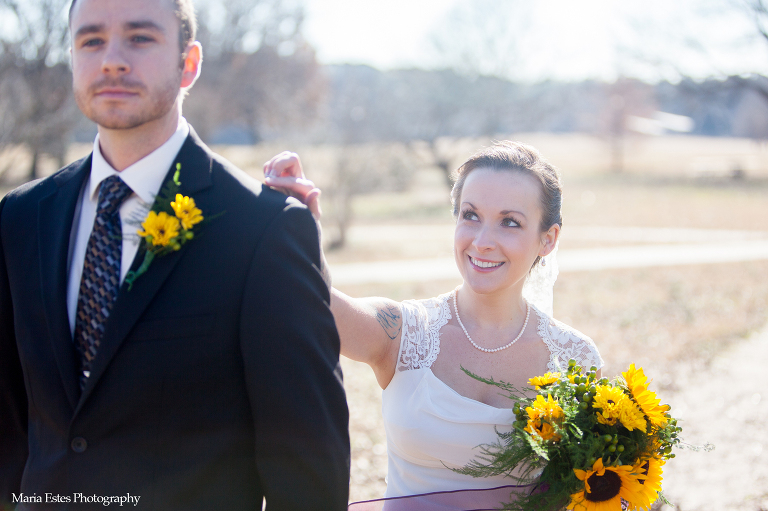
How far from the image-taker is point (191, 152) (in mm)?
1933

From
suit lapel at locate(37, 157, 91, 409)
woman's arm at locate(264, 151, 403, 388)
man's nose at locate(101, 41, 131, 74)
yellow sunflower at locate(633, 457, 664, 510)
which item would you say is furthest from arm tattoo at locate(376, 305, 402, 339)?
man's nose at locate(101, 41, 131, 74)

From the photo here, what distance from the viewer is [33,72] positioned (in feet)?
30.1

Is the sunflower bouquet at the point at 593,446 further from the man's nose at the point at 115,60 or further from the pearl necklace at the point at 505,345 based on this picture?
the man's nose at the point at 115,60

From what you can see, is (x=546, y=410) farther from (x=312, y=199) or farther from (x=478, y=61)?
(x=478, y=61)

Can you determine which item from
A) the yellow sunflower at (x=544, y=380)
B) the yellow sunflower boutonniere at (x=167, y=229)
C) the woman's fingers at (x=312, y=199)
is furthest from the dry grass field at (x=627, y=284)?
the yellow sunflower boutonniere at (x=167, y=229)

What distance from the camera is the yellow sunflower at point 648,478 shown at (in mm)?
2279

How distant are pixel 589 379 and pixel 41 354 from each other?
192 cm

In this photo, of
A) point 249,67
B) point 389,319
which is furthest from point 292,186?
point 249,67

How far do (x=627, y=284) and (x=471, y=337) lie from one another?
8.75 metres

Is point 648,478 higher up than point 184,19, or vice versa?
point 184,19

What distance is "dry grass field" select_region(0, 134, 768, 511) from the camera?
21.6 feet

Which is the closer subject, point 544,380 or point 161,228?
point 161,228

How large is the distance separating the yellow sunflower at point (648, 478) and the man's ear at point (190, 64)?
80.8 inches

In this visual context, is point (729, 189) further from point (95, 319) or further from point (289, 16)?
point (95, 319)
